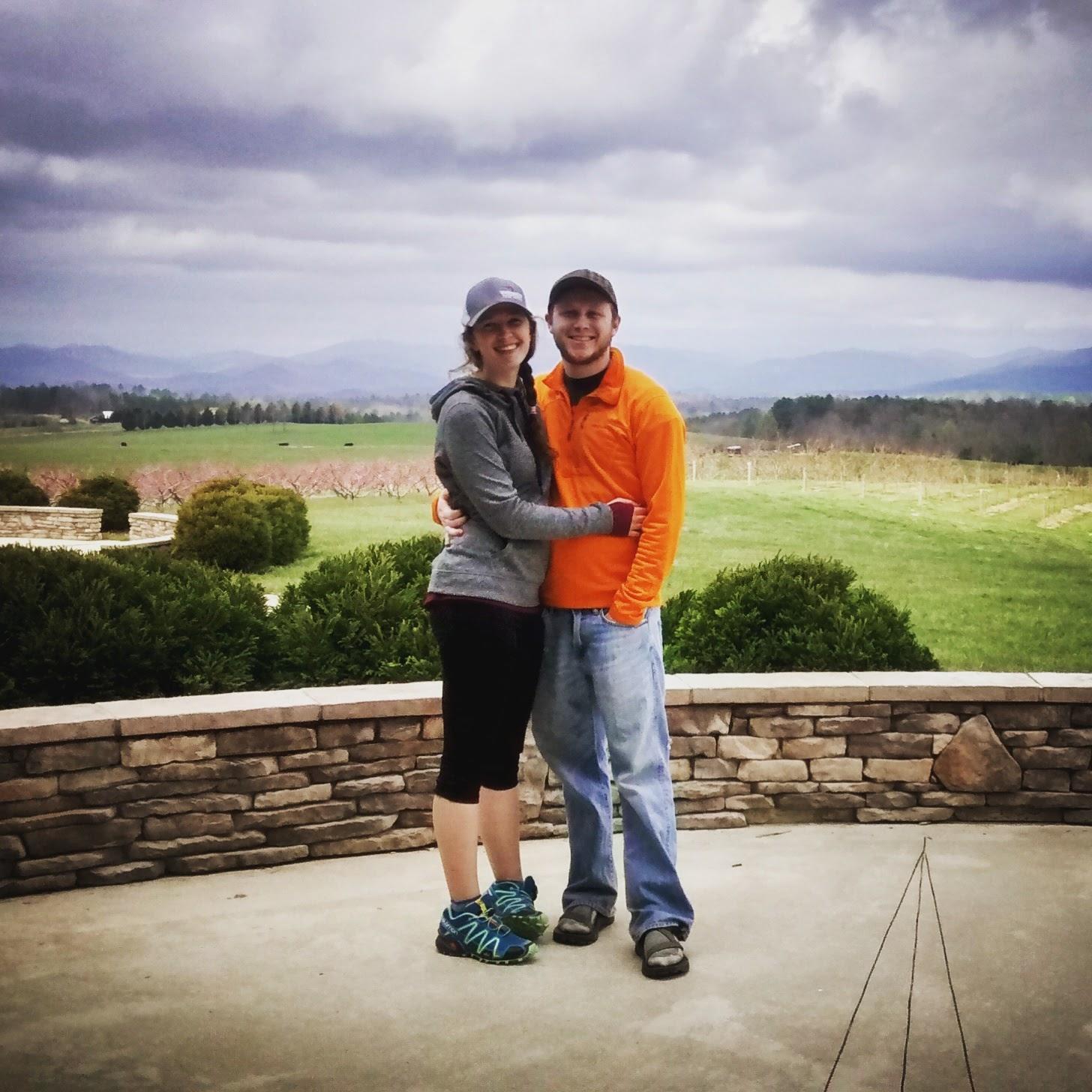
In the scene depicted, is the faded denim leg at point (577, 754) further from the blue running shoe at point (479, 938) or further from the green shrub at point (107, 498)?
the green shrub at point (107, 498)

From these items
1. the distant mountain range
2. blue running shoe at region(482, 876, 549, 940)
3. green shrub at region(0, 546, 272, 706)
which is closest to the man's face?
blue running shoe at region(482, 876, 549, 940)

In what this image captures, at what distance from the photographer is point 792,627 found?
506 cm

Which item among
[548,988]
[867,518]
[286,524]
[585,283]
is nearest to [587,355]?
[585,283]

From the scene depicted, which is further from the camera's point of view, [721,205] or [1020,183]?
[721,205]

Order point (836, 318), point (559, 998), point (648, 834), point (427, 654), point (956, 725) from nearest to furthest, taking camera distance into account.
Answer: point (559, 998), point (648, 834), point (956, 725), point (427, 654), point (836, 318)

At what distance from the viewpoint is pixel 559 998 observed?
3049 millimetres

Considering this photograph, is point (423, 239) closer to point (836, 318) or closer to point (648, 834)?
point (836, 318)

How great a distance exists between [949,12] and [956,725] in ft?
16.2

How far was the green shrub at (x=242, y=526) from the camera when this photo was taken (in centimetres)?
898

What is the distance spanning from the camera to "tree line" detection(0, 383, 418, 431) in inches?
338

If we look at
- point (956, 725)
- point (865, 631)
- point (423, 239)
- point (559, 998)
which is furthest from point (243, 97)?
point (559, 998)

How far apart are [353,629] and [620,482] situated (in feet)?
6.61

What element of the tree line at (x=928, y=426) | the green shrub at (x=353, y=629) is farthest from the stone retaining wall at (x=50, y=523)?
the green shrub at (x=353, y=629)

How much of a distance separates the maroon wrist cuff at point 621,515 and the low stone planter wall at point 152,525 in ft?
23.7
